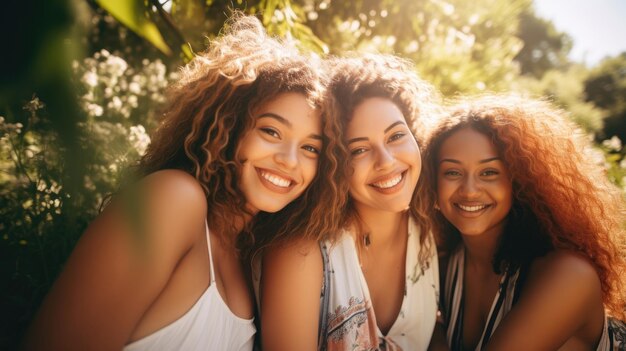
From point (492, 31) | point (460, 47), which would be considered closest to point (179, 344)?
point (460, 47)

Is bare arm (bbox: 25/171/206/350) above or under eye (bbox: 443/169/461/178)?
Answer: under

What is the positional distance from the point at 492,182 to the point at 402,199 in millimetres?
650

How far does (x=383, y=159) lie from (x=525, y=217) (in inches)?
44.3

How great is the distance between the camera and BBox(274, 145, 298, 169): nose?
2.26 metres

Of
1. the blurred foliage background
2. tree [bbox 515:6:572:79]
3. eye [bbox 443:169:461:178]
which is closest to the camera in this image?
the blurred foliage background

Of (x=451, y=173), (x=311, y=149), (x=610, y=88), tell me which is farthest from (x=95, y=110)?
(x=610, y=88)

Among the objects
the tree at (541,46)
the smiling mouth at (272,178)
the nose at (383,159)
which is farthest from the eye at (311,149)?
the tree at (541,46)

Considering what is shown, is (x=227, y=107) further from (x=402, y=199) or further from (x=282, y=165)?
(x=402, y=199)

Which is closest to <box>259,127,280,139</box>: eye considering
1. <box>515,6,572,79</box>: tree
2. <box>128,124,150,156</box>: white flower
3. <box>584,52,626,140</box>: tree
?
<box>128,124,150,156</box>: white flower

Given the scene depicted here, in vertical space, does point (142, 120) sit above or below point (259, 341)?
above

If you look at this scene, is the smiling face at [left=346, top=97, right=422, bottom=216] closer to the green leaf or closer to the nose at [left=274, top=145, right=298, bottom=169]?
the nose at [left=274, top=145, right=298, bottom=169]

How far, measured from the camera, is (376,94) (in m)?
2.68

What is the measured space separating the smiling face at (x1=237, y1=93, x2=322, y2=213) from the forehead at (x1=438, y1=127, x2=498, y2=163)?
1049 millimetres

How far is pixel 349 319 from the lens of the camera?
263 cm
